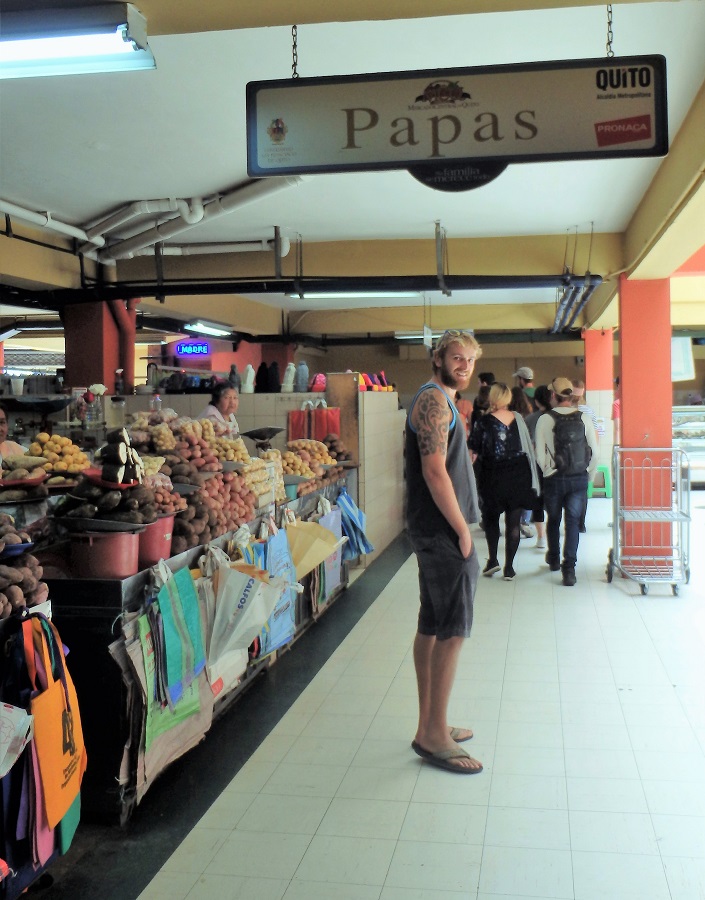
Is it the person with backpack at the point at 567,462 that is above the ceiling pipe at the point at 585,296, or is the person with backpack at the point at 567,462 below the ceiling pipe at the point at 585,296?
below

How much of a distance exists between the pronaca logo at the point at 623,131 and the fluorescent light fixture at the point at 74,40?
1609 millimetres

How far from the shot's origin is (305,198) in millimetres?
7672

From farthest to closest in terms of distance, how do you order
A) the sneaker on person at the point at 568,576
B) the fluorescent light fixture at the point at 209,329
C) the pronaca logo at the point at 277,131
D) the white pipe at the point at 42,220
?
1. the fluorescent light fixture at the point at 209,329
2. the white pipe at the point at 42,220
3. the sneaker on person at the point at 568,576
4. the pronaca logo at the point at 277,131

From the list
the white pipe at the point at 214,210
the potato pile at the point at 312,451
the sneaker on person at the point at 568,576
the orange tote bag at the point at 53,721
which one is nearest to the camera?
the orange tote bag at the point at 53,721

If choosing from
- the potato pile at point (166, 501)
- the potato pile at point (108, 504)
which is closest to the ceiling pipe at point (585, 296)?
the potato pile at point (166, 501)

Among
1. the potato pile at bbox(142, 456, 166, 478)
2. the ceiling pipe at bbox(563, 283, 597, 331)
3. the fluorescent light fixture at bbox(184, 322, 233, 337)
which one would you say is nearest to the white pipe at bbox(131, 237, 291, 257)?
the ceiling pipe at bbox(563, 283, 597, 331)

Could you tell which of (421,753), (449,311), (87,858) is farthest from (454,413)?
(449,311)

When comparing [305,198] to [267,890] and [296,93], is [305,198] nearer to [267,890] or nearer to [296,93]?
[296,93]

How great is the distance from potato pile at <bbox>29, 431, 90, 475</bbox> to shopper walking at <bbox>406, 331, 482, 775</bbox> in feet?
6.21

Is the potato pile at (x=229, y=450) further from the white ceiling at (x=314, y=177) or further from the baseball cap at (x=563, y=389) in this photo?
the baseball cap at (x=563, y=389)

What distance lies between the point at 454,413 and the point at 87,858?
217 centimetres

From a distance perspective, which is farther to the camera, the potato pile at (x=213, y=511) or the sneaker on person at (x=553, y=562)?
the sneaker on person at (x=553, y=562)

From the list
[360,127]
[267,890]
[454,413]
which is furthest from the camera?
[454,413]

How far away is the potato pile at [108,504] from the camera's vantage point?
130 inches
